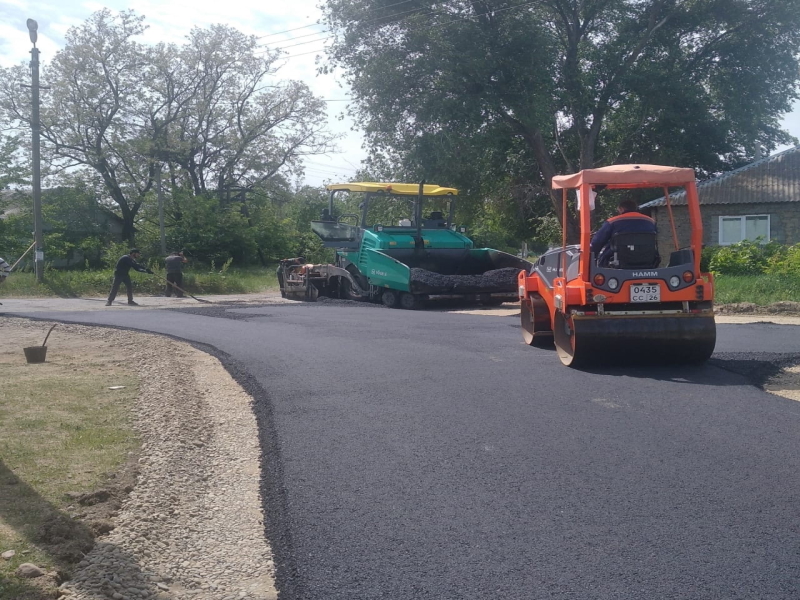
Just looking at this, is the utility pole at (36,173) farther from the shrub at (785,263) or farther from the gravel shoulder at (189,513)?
the shrub at (785,263)

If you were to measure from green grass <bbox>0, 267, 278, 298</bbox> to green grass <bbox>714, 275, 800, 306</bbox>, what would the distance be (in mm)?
16785

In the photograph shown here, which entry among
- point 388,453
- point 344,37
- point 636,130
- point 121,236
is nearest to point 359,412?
point 388,453

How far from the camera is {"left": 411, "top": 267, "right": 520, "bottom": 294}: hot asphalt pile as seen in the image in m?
17.2

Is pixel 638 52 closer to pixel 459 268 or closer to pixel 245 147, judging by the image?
pixel 459 268

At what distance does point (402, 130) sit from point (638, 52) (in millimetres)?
8519

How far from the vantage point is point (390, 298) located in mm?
18344

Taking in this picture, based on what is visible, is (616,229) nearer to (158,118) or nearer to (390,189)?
(390,189)

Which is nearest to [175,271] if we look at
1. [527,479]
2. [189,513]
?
[189,513]

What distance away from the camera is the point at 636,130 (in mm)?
31297

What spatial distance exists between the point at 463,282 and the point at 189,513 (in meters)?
12.9

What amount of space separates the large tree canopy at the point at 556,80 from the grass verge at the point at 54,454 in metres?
18.3

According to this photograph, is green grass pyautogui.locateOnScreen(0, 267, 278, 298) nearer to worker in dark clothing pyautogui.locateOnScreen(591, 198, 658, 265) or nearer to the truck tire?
the truck tire

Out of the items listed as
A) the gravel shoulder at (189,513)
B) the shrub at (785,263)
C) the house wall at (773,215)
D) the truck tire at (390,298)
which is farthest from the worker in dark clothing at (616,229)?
the house wall at (773,215)

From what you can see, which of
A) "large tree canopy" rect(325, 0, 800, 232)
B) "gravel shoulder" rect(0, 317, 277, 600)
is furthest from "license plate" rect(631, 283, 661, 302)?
"large tree canopy" rect(325, 0, 800, 232)
